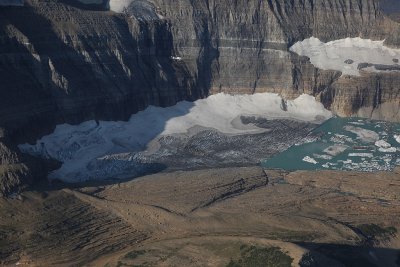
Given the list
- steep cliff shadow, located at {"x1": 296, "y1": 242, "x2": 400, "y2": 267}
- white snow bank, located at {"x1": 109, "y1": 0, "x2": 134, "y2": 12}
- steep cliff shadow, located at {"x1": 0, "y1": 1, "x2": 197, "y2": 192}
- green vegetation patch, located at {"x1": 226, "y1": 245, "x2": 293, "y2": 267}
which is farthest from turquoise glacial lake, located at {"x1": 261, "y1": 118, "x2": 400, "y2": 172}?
white snow bank, located at {"x1": 109, "y1": 0, "x2": 134, "y2": 12}

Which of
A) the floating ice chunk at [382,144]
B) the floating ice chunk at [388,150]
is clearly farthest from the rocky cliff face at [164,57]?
the floating ice chunk at [388,150]

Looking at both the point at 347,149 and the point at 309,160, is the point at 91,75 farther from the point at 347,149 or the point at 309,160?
the point at 347,149

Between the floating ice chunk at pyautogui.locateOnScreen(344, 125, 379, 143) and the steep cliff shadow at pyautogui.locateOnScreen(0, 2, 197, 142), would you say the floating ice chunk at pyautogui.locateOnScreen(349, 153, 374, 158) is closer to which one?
the floating ice chunk at pyautogui.locateOnScreen(344, 125, 379, 143)

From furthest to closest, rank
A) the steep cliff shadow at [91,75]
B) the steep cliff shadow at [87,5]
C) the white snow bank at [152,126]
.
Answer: the steep cliff shadow at [87,5]
the steep cliff shadow at [91,75]
the white snow bank at [152,126]

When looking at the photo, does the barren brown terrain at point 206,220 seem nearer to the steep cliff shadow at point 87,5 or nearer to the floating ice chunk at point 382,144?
the floating ice chunk at point 382,144

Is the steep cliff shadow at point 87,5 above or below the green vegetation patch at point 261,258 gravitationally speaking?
above

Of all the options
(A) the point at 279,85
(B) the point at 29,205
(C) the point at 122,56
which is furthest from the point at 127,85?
(B) the point at 29,205
